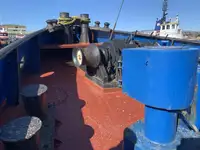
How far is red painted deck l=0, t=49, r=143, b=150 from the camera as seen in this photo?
208 centimetres

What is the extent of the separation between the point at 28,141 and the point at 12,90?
128 cm

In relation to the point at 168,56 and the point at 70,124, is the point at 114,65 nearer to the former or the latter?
the point at 70,124

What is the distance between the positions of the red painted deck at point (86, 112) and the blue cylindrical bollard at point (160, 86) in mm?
766

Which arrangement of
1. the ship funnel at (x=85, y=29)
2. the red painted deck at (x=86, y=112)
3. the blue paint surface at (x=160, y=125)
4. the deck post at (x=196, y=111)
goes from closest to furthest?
the blue paint surface at (x=160, y=125), the deck post at (x=196, y=111), the red painted deck at (x=86, y=112), the ship funnel at (x=85, y=29)

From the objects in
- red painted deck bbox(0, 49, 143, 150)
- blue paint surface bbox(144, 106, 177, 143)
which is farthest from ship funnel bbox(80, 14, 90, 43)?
blue paint surface bbox(144, 106, 177, 143)

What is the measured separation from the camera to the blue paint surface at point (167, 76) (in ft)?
3.37

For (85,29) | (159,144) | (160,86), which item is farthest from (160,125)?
(85,29)

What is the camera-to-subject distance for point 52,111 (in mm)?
2650

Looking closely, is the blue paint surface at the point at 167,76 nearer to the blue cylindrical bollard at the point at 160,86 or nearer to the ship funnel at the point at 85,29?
the blue cylindrical bollard at the point at 160,86

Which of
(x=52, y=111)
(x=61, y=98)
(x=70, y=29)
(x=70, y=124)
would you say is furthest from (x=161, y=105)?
(x=70, y=29)

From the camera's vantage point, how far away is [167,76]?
3.42 ft

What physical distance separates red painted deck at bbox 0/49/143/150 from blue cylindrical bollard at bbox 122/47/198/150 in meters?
0.77

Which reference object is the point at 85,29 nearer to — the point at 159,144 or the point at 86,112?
the point at 86,112

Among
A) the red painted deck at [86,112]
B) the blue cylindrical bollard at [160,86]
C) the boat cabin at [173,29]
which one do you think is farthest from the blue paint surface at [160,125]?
the boat cabin at [173,29]
